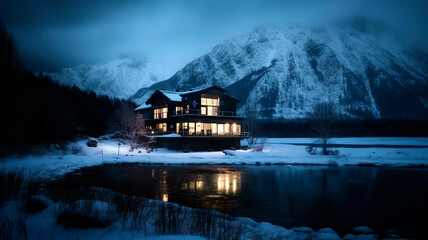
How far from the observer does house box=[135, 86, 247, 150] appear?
45.0 m

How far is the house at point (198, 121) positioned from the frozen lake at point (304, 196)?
2371cm

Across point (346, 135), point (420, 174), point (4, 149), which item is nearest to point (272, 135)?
point (346, 135)

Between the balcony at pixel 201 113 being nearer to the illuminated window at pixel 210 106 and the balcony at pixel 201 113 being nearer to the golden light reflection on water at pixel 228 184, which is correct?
the illuminated window at pixel 210 106

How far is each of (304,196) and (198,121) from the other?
31.7 m

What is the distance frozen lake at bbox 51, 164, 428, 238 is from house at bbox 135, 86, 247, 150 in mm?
23713

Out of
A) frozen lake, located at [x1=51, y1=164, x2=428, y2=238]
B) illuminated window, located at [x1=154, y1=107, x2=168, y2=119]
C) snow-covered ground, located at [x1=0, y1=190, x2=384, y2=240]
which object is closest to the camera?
snow-covered ground, located at [x1=0, y1=190, x2=384, y2=240]

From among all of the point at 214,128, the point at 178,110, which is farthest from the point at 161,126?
the point at 214,128

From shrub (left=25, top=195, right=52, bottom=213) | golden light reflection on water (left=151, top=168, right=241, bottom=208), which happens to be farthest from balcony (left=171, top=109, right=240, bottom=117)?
shrub (left=25, top=195, right=52, bottom=213)

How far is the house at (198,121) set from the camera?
45.0m

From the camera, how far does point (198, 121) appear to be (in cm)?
4541

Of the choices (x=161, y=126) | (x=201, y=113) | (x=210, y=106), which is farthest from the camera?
(x=161, y=126)

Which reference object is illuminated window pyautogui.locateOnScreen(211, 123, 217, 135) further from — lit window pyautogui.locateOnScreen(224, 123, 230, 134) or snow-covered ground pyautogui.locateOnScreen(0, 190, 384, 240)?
→ snow-covered ground pyautogui.locateOnScreen(0, 190, 384, 240)

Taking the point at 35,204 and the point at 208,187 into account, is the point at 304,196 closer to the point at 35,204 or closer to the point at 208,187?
the point at 208,187

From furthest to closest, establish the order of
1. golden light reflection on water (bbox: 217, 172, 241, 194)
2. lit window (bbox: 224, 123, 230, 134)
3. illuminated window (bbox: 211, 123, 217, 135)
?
lit window (bbox: 224, 123, 230, 134) < illuminated window (bbox: 211, 123, 217, 135) < golden light reflection on water (bbox: 217, 172, 241, 194)
